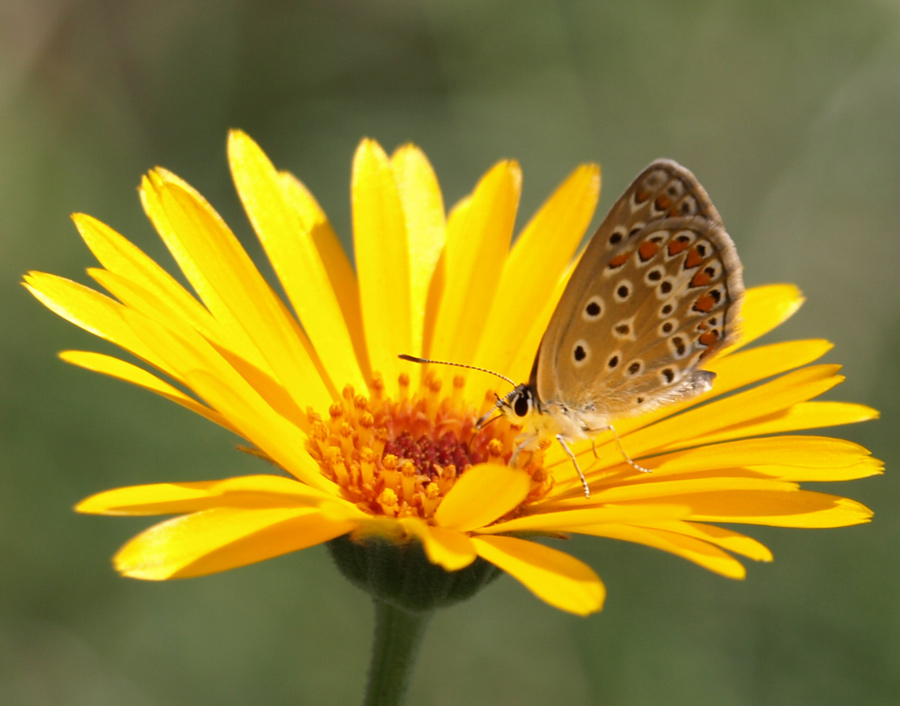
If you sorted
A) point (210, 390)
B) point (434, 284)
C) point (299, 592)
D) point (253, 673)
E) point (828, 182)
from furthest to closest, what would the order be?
point (828, 182)
point (299, 592)
point (253, 673)
point (434, 284)
point (210, 390)

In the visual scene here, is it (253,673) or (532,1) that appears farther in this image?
(532,1)

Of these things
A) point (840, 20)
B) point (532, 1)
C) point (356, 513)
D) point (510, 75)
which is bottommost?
point (356, 513)

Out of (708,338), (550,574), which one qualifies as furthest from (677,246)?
(550,574)

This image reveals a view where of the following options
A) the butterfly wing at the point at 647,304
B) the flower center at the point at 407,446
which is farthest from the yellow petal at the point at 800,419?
the flower center at the point at 407,446

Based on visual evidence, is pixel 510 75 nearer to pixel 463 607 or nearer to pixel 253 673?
pixel 463 607

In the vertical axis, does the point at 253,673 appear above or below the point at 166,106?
below

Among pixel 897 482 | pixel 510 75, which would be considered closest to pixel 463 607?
pixel 897 482

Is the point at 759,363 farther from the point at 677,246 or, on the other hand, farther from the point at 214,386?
the point at 214,386

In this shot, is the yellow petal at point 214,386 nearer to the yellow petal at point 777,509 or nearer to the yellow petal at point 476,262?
the yellow petal at point 777,509

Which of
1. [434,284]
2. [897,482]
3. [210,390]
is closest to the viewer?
[210,390]
